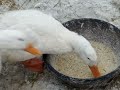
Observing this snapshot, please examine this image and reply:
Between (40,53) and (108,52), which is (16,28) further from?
(108,52)

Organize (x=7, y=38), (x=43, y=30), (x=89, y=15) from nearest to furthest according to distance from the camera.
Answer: (x=7, y=38), (x=43, y=30), (x=89, y=15)

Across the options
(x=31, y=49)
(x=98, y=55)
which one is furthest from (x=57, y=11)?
(x=31, y=49)

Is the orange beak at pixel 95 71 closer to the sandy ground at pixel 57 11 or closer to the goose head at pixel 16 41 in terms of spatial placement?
the sandy ground at pixel 57 11

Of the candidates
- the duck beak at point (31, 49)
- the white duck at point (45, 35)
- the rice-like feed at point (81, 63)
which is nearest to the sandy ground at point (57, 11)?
the rice-like feed at point (81, 63)

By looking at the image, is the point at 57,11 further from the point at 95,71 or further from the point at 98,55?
the point at 95,71

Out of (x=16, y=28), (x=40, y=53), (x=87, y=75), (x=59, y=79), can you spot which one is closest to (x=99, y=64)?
(x=87, y=75)

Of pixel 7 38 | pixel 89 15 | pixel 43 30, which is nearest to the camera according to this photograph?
pixel 7 38
